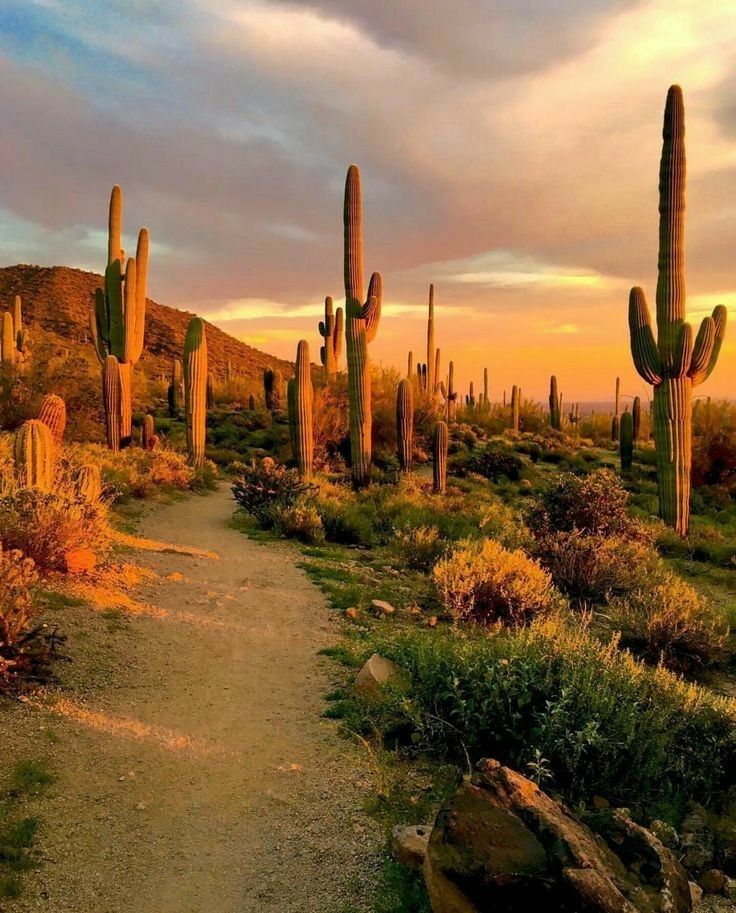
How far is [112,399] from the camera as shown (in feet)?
61.3

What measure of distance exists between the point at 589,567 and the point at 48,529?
7.08 meters

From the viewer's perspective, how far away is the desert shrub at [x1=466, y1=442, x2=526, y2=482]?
74.4 feet

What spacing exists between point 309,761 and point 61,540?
4223mm

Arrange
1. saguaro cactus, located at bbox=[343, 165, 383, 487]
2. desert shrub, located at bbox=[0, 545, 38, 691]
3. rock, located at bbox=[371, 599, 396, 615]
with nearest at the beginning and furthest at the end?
desert shrub, located at bbox=[0, 545, 38, 691], rock, located at bbox=[371, 599, 396, 615], saguaro cactus, located at bbox=[343, 165, 383, 487]

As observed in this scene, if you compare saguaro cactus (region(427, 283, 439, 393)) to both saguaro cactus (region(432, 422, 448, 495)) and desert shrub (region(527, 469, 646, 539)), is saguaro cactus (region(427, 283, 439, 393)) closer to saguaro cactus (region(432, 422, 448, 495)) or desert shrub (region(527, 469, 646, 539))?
saguaro cactus (region(432, 422, 448, 495))

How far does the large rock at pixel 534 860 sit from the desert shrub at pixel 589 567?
20.4 ft

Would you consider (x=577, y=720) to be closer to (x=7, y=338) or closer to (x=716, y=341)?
(x=716, y=341)

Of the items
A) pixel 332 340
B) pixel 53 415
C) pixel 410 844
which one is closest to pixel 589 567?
pixel 410 844

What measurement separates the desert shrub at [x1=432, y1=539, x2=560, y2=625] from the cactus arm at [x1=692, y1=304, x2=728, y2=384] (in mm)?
8472

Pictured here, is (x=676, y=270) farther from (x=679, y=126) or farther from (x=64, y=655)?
(x=64, y=655)

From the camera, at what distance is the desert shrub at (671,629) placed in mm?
7391

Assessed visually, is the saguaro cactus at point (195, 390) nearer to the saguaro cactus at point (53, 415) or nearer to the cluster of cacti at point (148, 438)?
the cluster of cacti at point (148, 438)

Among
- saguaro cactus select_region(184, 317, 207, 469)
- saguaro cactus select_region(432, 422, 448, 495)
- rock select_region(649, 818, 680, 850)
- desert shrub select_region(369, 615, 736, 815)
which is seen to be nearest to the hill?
saguaro cactus select_region(184, 317, 207, 469)

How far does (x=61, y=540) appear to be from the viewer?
7535 mm
